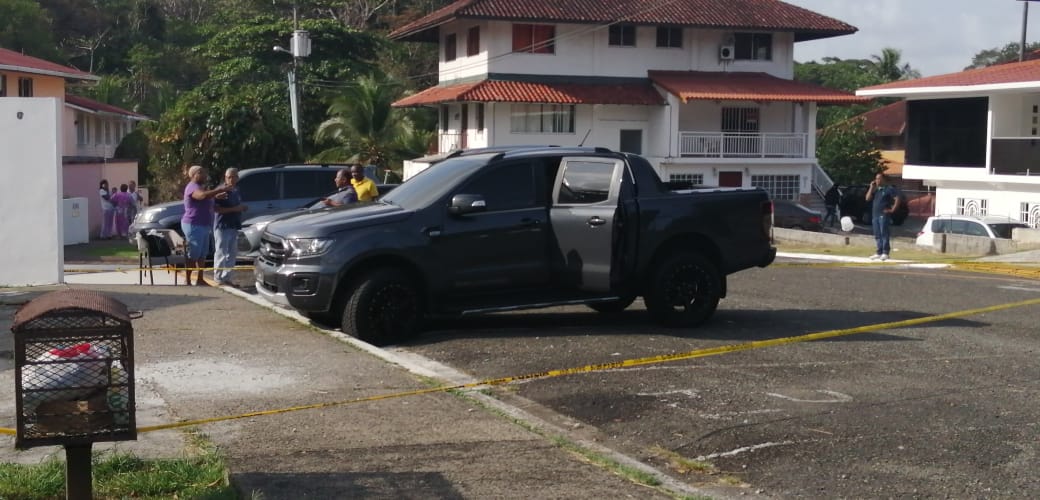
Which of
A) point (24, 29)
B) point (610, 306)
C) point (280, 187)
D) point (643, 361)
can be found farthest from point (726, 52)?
point (643, 361)

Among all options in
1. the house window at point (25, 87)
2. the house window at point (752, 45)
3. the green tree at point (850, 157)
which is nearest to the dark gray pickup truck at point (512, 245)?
the house window at point (25, 87)

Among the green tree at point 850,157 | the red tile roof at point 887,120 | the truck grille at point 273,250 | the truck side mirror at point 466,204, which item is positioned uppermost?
the red tile roof at point 887,120

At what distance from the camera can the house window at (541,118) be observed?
45344 millimetres

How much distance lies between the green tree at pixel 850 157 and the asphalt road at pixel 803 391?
4464 cm

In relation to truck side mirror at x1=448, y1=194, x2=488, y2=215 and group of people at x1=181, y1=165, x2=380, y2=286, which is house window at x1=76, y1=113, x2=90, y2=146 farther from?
truck side mirror at x1=448, y1=194, x2=488, y2=215

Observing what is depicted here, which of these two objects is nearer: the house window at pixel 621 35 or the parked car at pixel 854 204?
the house window at pixel 621 35

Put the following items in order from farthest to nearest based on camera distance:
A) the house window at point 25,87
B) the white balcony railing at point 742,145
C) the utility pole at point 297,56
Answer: the white balcony railing at point 742,145 < the utility pole at point 297,56 < the house window at point 25,87

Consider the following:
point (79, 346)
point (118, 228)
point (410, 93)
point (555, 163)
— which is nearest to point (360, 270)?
point (555, 163)

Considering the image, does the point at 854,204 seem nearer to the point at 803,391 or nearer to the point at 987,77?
the point at 987,77

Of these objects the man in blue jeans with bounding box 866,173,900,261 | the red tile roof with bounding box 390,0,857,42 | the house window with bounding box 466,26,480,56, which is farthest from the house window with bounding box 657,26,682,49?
the man in blue jeans with bounding box 866,173,900,261

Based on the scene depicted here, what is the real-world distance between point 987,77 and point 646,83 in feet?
47.6

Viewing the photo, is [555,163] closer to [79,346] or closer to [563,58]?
[79,346]

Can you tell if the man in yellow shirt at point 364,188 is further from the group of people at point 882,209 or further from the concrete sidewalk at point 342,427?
the group of people at point 882,209

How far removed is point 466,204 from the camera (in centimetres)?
1126
